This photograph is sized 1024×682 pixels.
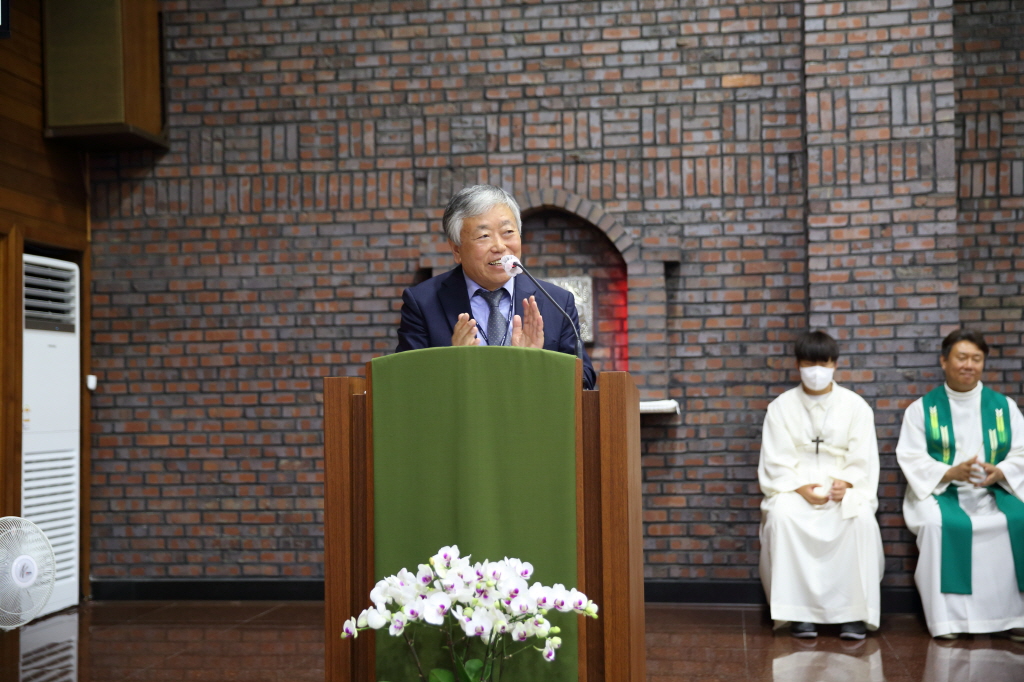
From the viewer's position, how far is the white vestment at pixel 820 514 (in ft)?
14.6

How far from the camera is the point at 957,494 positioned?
462 centimetres

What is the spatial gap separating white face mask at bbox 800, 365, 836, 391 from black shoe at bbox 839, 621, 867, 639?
3.71 ft

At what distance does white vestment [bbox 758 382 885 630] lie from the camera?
4.46 meters

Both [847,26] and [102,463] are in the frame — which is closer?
[847,26]

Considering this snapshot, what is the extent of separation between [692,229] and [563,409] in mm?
3382

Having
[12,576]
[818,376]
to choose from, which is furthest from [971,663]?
[12,576]

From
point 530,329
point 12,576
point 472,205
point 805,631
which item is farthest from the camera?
point 805,631

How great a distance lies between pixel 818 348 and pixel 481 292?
8.51 feet

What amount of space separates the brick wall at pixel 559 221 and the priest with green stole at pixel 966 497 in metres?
0.25

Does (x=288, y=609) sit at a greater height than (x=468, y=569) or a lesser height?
lesser

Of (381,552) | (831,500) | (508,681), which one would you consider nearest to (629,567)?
(508,681)

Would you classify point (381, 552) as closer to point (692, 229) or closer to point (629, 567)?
point (629, 567)

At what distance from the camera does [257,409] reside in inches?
216

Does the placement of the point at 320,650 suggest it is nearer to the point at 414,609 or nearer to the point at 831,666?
the point at 831,666
